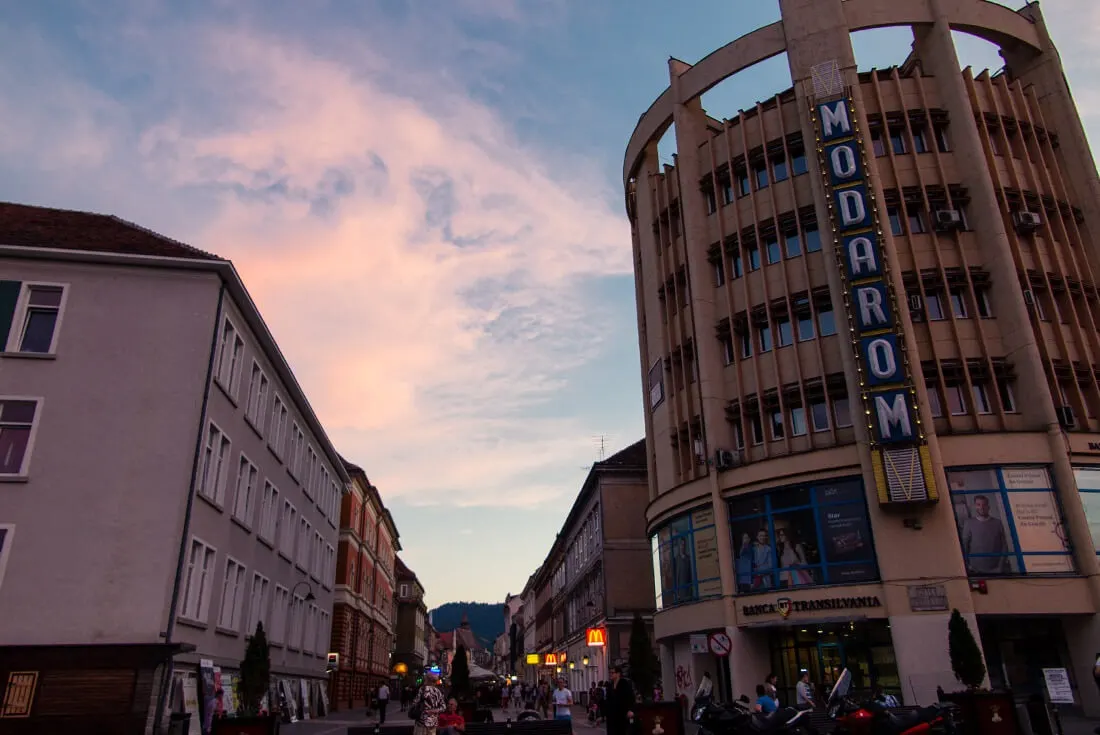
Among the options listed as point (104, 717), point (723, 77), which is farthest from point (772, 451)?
point (104, 717)

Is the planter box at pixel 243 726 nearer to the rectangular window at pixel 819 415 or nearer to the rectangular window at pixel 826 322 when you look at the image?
the rectangular window at pixel 819 415

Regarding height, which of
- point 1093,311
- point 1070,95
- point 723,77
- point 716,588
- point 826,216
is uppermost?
point 723,77

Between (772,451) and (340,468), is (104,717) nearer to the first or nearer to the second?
(772,451)

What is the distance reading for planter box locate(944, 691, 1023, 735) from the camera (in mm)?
15492

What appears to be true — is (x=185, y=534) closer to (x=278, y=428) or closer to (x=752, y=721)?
(x=278, y=428)

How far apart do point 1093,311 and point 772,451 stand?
12798 millimetres

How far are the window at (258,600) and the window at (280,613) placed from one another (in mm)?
1000

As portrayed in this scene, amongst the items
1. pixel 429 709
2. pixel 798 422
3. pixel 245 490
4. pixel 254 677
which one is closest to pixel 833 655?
pixel 798 422

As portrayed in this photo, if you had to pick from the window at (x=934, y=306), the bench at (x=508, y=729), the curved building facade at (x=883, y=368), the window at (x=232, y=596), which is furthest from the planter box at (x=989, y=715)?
the window at (x=232, y=596)

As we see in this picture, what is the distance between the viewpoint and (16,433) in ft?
68.7

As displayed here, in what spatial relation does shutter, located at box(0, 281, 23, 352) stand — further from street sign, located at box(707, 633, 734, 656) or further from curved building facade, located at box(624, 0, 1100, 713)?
curved building facade, located at box(624, 0, 1100, 713)

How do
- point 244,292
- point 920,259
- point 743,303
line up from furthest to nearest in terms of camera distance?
point 743,303, point 920,259, point 244,292

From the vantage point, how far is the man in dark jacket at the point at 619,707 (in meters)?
14.4

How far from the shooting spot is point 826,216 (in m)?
28.0
